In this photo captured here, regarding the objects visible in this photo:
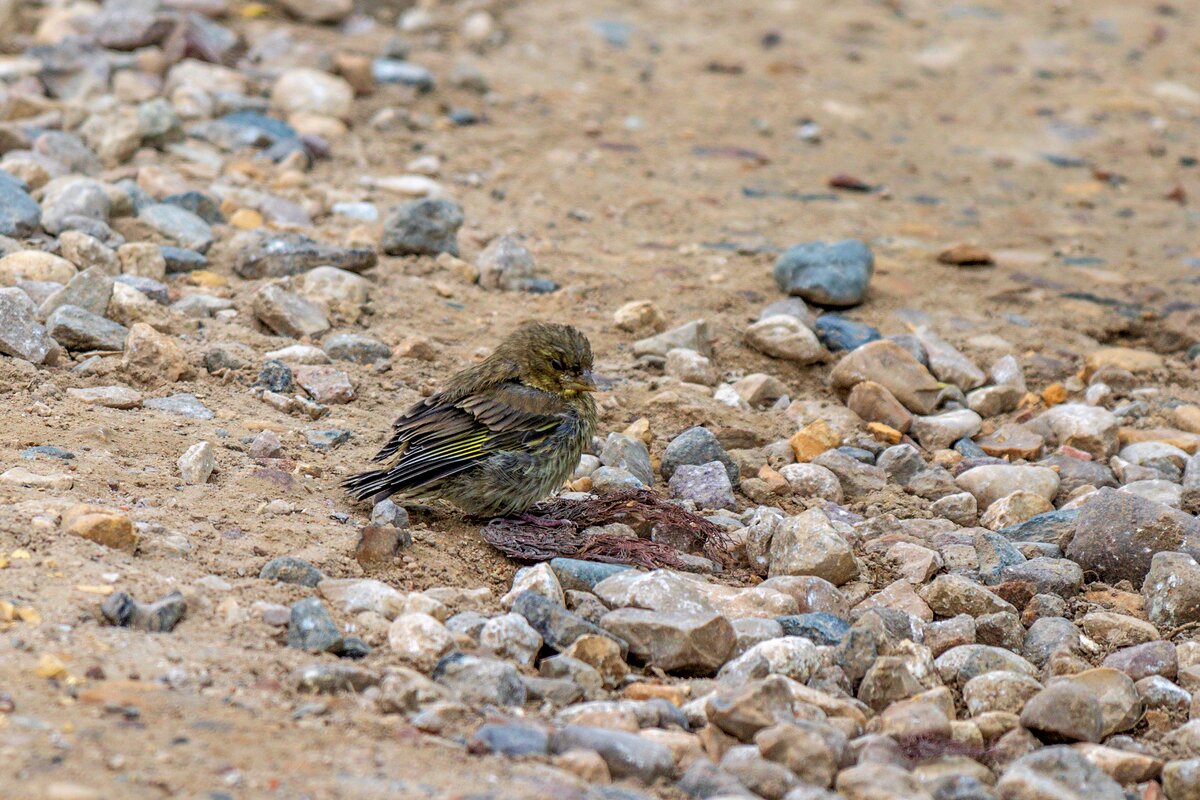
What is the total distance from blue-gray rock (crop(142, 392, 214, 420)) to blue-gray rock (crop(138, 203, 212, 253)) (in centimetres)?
181

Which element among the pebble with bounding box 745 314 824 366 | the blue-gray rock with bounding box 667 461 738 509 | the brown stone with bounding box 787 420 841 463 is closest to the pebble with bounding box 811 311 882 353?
the pebble with bounding box 745 314 824 366

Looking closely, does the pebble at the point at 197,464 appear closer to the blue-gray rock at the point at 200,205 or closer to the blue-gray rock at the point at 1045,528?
the blue-gray rock at the point at 200,205

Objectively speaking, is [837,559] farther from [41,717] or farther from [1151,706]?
[41,717]

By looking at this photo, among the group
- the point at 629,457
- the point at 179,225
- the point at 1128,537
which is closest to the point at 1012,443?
the point at 1128,537

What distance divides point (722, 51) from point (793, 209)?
3.10 meters

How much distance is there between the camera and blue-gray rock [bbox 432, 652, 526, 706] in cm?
395

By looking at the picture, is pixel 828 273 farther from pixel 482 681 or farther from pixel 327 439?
pixel 482 681

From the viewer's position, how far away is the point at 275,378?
20.3ft

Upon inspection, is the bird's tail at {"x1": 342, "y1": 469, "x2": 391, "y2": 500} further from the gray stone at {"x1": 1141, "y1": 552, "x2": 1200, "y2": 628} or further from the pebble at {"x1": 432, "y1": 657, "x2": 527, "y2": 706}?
the gray stone at {"x1": 1141, "y1": 552, "x2": 1200, "y2": 628}

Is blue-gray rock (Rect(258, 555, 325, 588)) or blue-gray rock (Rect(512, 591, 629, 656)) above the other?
blue-gray rock (Rect(258, 555, 325, 588))

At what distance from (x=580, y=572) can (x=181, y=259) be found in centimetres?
334

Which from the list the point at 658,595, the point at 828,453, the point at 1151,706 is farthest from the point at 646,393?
the point at 1151,706

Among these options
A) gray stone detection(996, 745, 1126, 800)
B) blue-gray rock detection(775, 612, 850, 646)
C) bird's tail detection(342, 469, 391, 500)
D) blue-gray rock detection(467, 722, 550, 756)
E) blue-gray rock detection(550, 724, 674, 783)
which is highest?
blue-gray rock detection(467, 722, 550, 756)

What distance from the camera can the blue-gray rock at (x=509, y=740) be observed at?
3.62 m
